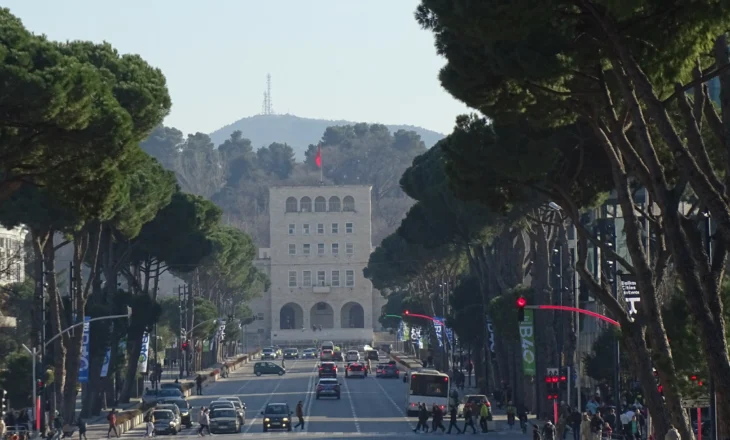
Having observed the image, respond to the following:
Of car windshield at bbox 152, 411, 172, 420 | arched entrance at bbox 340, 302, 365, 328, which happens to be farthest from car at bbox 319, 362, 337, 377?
arched entrance at bbox 340, 302, 365, 328

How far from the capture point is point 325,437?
52.1 metres

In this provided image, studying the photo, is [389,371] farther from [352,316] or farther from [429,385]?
[352,316]

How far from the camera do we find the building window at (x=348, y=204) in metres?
179

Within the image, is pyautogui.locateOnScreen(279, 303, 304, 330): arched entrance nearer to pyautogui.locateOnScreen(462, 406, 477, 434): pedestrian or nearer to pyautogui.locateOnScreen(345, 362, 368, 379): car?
pyautogui.locateOnScreen(345, 362, 368, 379): car

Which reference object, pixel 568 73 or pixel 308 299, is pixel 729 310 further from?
pixel 308 299

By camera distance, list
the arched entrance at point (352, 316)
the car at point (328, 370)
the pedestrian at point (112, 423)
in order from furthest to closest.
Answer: the arched entrance at point (352, 316) < the car at point (328, 370) < the pedestrian at point (112, 423)

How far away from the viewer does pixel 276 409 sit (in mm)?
57281

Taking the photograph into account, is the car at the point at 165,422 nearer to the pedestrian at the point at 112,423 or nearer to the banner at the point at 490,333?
the pedestrian at the point at 112,423

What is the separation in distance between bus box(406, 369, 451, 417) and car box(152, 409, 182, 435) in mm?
12166

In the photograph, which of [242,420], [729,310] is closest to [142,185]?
[242,420]

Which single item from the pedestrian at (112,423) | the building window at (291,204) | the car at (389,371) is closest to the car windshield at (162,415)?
the pedestrian at (112,423)

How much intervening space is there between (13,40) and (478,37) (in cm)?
1224

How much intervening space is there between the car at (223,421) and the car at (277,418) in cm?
122

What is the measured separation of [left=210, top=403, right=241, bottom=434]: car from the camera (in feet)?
183
